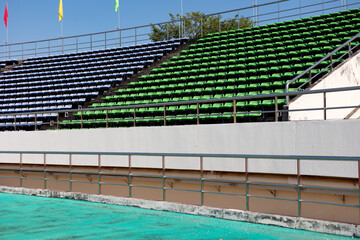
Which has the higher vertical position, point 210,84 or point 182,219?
point 210,84

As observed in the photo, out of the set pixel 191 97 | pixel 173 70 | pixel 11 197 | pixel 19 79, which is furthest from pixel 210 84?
pixel 19 79

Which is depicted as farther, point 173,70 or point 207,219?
point 173,70

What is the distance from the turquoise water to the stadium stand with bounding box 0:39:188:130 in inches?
365

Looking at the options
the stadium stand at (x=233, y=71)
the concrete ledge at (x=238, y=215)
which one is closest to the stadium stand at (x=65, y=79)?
the stadium stand at (x=233, y=71)

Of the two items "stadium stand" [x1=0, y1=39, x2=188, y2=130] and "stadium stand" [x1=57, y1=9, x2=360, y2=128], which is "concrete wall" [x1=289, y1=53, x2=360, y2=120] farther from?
"stadium stand" [x1=0, y1=39, x2=188, y2=130]

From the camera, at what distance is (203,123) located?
12.8 m

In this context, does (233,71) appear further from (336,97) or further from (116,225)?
(116,225)

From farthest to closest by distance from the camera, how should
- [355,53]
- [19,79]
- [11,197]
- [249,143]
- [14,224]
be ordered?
[19,79]
[355,53]
[11,197]
[249,143]
[14,224]

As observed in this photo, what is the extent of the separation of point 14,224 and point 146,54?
15.8 meters

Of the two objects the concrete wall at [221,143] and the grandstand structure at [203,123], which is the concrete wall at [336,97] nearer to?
the grandstand structure at [203,123]

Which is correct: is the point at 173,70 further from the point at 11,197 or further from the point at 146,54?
the point at 11,197

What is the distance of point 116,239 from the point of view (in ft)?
20.2

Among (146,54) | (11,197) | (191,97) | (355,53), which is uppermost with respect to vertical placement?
(146,54)

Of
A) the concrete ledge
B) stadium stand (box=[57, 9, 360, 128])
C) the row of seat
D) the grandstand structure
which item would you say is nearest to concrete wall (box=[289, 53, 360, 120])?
the grandstand structure
